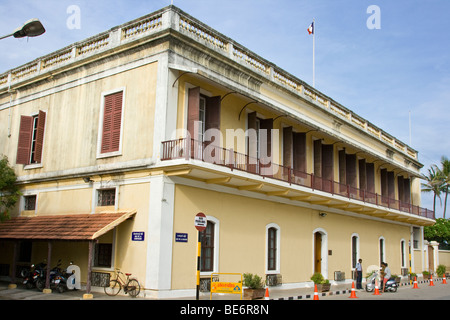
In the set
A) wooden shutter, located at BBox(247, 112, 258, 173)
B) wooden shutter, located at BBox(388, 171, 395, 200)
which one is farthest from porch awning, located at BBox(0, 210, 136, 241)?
wooden shutter, located at BBox(388, 171, 395, 200)

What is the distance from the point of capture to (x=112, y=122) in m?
17.9

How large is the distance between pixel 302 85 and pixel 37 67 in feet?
41.5

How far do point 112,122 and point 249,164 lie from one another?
17.7 feet

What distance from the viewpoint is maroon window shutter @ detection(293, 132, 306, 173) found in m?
23.0

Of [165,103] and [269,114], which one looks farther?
[269,114]

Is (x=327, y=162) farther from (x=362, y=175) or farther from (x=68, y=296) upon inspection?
(x=68, y=296)

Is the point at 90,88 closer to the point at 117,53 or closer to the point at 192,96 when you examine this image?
the point at 117,53

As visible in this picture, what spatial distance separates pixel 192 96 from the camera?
17.0 meters

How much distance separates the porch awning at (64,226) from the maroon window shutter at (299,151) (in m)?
9.67

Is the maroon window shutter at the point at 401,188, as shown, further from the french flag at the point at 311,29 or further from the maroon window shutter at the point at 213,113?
the maroon window shutter at the point at 213,113

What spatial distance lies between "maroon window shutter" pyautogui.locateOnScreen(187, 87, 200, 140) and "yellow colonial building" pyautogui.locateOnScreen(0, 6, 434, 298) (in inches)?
1.6

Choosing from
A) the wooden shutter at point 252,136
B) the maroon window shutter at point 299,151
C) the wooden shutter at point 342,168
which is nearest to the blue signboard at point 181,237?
the wooden shutter at point 252,136

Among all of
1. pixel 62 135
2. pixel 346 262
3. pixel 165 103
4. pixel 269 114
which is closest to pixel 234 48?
pixel 269 114

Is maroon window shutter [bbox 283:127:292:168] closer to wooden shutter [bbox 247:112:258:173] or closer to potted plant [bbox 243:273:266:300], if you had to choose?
wooden shutter [bbox 247:112:258:173]
